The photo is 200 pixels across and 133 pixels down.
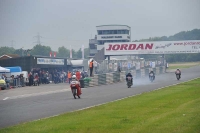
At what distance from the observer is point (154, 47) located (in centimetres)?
7362

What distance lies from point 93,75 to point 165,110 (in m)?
26.8

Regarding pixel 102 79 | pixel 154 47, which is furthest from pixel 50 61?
pixel 154 47

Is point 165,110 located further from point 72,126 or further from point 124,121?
point 72,126

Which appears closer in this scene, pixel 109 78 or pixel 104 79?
pixel 104 79

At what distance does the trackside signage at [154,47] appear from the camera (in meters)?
71.7

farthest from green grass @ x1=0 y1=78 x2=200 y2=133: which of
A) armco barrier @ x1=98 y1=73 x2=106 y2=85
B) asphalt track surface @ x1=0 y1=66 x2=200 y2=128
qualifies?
armco barrier @ x1=98 y1=73 x2=106 y2=85

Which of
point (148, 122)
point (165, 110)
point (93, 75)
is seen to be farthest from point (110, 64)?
point (148, 122)

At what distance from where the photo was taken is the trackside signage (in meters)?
71.7

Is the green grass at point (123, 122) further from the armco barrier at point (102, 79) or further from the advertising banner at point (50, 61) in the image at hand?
the advertising banner at point (50, 61)

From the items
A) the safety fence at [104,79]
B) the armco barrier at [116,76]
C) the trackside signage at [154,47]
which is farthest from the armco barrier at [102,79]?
the trackside signage at [154,47]

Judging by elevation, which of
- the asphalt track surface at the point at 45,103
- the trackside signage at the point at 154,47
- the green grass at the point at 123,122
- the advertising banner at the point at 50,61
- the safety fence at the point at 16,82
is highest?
the trackside signage at the point at 154,47

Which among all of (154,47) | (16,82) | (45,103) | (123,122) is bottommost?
(45,103)

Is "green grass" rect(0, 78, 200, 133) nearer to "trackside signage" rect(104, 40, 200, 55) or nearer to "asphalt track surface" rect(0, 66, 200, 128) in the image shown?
"asphalt track surface" rect(0, 66, 200, 128)

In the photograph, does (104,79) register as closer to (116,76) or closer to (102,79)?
(102,79)
